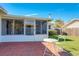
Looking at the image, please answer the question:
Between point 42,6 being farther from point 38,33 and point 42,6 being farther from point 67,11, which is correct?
point 38,33

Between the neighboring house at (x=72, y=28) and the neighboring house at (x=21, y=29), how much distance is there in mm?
2366

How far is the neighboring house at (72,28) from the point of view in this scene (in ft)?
43.7

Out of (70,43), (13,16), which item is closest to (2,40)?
(13,16)

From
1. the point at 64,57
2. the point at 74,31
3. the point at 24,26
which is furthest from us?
the point at 24,26

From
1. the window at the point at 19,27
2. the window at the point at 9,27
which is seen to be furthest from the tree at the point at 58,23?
the window at the point at 9,27

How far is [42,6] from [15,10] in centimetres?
266

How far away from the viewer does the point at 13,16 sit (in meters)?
15.4

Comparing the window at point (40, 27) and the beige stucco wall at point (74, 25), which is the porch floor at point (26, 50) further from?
the window at point (40, 27)

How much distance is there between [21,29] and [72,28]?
16.0ft

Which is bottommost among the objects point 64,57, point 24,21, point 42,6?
point 64,57

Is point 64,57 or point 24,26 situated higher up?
point 24,26

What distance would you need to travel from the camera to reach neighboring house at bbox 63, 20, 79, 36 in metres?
13.3

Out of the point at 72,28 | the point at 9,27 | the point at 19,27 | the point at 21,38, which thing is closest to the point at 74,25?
the point at 72,28

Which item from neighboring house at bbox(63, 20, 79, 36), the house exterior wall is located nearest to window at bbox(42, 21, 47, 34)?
the house exterior wall
